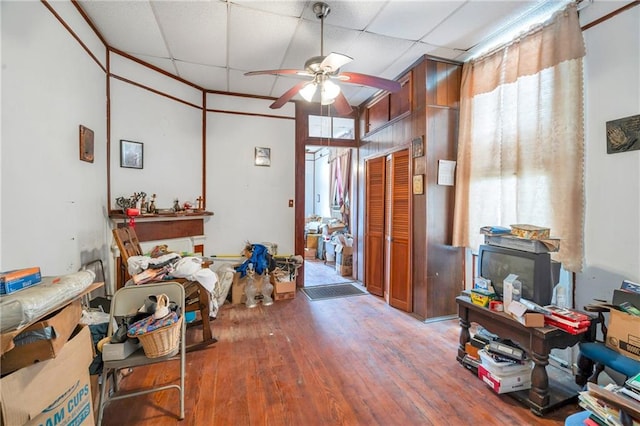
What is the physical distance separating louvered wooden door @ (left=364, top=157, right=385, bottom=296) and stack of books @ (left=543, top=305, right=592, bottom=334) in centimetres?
232

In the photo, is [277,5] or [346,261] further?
[346,261]

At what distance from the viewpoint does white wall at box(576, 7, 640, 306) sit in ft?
6.06

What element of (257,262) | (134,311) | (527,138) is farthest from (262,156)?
(527,138)

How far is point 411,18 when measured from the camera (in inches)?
96.3

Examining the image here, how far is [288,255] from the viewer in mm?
4289

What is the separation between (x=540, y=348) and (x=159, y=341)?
7.63 feet

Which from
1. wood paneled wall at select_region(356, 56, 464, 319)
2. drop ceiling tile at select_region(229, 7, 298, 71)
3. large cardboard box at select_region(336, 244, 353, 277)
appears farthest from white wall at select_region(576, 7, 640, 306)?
large cardboard box at select_region(336, 244, 353, 277)

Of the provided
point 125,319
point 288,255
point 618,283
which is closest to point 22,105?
point 125,319

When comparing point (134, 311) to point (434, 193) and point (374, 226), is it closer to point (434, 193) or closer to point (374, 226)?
point (434, 193)

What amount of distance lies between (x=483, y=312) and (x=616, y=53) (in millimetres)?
2015

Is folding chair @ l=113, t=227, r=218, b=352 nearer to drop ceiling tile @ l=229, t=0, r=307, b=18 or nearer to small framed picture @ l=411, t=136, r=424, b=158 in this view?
drop ceiling tile @ l=229, t=0, r=307, b=18

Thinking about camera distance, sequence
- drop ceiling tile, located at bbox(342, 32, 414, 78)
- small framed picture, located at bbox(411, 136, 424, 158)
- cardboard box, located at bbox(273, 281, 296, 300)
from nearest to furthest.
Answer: drop ceiling tile, located at bbox(342, 32, 414, 78) → small framed picture, located at bbox(411, 136, 424, 158) → cardboard box, located at bbox(273, 281, 296, 300)

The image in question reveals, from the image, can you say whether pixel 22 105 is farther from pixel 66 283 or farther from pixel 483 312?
pixel 483 312

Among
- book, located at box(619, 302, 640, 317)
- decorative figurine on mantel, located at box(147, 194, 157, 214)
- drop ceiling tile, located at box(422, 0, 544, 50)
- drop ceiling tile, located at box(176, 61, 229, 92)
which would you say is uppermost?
drop ceiling tile, located at box(176, 61, 229, 92)
